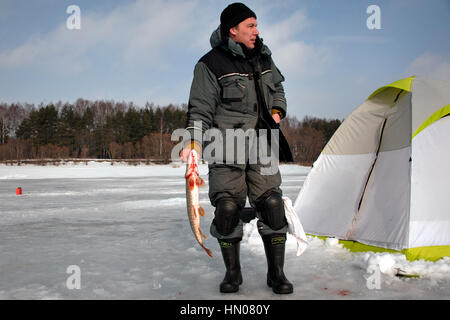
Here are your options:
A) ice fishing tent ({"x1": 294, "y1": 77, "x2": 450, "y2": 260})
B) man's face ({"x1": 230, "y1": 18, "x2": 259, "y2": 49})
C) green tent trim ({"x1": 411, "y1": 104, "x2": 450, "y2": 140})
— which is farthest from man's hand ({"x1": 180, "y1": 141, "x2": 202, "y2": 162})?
green tent trim ({"x1": 411, "y1": 104, "x2": 450, "y2": 140})

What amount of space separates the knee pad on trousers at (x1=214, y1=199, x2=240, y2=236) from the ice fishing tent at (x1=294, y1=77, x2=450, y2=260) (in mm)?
1648

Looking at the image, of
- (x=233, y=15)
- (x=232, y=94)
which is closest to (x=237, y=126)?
(x=232, y=94)

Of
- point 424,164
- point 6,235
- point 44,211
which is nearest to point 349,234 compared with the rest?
point 424,164

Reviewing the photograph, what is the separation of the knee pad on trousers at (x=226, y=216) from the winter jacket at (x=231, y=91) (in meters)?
0.53

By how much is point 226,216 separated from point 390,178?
1.93 meters

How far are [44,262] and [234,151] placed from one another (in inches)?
87.4

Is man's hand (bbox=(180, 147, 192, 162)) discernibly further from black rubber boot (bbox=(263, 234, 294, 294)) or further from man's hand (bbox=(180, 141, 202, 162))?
black rubber boot (bbox=(263, 234, 294, 294))

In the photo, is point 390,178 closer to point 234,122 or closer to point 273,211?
point 273,211

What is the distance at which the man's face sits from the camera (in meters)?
2.61

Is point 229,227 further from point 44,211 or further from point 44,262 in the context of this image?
point 44,211

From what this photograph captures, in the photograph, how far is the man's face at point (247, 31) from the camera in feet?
8.55

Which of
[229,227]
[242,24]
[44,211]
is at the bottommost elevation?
[44,211]
